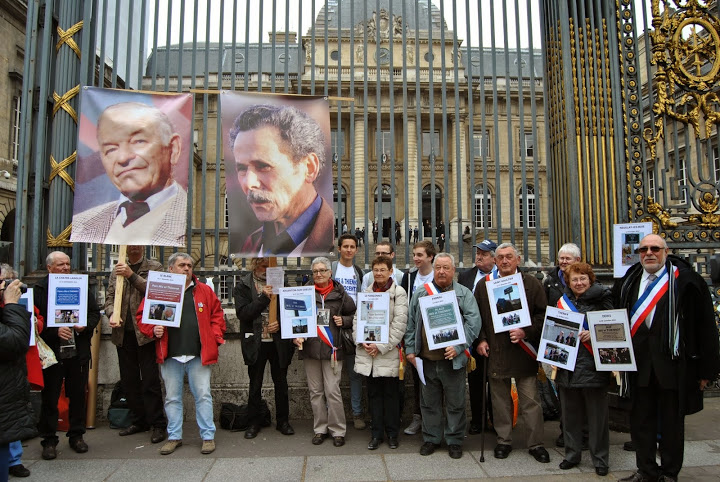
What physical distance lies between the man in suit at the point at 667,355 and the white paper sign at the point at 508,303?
0.91 metres

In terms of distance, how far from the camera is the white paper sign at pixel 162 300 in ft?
16.8

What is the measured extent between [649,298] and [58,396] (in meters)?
5.59

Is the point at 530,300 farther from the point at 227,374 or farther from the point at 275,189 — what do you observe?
the point at 227,374

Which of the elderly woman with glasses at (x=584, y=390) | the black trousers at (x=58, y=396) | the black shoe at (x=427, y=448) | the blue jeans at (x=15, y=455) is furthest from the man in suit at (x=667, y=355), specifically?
the blue jeans at (x=15, y=455)

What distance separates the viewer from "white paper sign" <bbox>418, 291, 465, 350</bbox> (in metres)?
4.87

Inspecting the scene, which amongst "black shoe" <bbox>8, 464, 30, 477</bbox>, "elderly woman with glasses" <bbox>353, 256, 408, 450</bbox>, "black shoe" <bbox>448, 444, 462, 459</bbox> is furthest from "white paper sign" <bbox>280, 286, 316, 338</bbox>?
"black shoe" <bbox>8, 464, 30, 477</bbox>

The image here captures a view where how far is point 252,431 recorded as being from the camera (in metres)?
5.58

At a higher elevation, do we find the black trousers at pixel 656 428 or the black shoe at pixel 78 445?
the black trousers at pixel 656 428

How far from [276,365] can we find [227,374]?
0.90 meters

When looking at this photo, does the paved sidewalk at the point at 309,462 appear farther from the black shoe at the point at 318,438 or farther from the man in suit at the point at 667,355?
the man in suit at the point at 667,355

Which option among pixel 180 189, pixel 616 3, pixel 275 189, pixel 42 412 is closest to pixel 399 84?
pixel 616 3

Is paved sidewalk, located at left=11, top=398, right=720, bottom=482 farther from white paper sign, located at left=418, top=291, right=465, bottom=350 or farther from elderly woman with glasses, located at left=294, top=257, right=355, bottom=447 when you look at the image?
white paper sign, located at left=418, top=291, right=465, bottom=350

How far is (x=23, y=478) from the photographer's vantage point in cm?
456

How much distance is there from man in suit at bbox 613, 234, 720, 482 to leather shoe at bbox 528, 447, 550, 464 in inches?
26.2
